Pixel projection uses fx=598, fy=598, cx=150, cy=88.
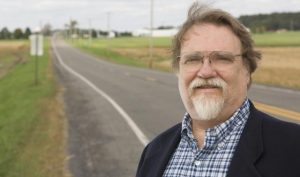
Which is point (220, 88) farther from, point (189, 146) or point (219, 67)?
point (189, 146)

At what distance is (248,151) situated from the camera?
8.47 feet

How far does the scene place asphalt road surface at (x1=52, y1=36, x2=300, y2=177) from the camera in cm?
905

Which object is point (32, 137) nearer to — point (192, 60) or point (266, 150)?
point (192, 60)

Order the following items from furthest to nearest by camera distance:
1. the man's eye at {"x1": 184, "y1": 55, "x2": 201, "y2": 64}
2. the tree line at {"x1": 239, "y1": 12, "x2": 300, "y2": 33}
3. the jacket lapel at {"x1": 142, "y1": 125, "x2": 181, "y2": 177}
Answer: the tree line at {"x1": 239, "y1": 12, "x2": 300, "y2": 33} < the jacket lapel at {"x1": 142, "y1": 125, "x2": 181, "y2": 177} < the man's eye at {"x1": 184, "y1": 55, "x2": 201, "y2": 64}

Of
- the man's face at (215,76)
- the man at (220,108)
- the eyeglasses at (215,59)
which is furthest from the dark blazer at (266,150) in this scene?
the eyeglasses at (215,59)

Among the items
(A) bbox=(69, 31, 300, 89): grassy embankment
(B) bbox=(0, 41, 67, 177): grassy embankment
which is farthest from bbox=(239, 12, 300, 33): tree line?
(B) bbox=(0, 41, 67, 177): grassy embankment

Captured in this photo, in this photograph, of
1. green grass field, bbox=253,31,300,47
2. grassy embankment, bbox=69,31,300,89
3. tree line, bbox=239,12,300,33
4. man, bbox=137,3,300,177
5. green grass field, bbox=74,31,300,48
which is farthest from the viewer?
tree line, bbox=239,12,300,33

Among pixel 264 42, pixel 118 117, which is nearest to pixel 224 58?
pixel 118 117

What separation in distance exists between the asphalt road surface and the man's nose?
17.5 feet

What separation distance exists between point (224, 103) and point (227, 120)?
0.08 m

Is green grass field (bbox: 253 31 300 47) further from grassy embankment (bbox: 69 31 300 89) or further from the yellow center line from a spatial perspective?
the yellow center line

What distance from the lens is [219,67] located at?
2.75 m

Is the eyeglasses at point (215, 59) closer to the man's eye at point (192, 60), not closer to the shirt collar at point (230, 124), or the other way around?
the man's eye at point (192, 60)

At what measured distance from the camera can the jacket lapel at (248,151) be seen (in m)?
2.52
